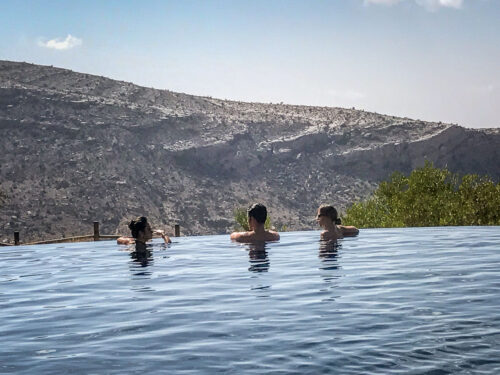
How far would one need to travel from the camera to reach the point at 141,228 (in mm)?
17391

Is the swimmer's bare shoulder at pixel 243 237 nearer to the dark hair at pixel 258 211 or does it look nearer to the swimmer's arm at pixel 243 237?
the swimmer's arm at pixel 243 237

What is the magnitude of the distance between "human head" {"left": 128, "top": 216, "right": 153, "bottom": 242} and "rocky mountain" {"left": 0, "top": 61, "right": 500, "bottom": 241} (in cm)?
3939

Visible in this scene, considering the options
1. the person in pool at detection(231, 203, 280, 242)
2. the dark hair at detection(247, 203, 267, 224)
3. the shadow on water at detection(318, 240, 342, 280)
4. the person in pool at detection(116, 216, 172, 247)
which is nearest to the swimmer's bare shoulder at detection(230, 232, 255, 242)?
the person in pool at detection(231, 203, 280, 242)

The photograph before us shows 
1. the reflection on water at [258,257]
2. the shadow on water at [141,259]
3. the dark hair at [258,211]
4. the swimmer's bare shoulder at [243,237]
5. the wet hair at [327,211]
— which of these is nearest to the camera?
the reflection on water at [258,257]

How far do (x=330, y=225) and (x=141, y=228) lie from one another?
443cm

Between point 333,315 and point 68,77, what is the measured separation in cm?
7928

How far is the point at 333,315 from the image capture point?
24.1 feet

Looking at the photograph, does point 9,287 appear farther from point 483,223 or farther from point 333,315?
point 483,223

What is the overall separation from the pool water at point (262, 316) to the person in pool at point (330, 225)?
2.77m

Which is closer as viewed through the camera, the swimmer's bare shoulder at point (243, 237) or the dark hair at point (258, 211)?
the dark hair at point (258, 211)

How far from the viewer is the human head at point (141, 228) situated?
17.4 metres

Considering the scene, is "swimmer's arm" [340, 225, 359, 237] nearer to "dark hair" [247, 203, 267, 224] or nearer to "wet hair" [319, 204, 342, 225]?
"wet hair" [319, 204, 342, 225]

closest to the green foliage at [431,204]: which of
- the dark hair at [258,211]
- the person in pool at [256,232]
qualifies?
the person in pool at [256,232]

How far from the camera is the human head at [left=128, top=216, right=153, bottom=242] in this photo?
17406 millimetres
